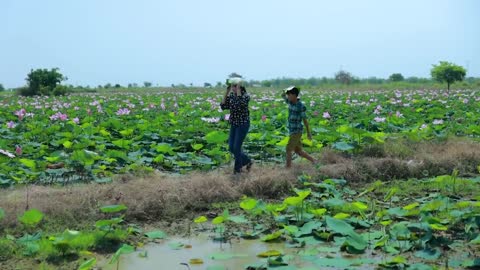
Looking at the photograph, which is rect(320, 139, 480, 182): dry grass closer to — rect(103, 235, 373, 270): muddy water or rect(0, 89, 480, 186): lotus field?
rect(0, 89, 480, 186): lotus field

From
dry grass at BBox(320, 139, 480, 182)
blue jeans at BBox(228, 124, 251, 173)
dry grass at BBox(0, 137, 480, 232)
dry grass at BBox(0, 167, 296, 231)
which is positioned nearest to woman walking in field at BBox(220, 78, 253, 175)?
blue jeans at BBox(228, 124, 251, 173)

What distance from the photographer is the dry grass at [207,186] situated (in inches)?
193

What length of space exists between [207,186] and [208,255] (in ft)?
5.64

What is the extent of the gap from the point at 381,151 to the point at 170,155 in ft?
9.87

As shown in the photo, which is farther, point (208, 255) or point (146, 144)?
point (146, 144)

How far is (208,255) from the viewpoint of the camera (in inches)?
154

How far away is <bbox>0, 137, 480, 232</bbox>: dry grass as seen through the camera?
16.1 ft

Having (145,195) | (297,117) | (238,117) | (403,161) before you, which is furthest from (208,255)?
(403,161)

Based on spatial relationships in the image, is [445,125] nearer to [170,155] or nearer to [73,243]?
[170,155]

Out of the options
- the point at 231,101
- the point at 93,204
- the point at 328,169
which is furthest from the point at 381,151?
the point at 93,204

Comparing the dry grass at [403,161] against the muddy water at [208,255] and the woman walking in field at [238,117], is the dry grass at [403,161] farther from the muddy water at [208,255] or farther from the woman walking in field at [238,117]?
the muddy water at [208,255]

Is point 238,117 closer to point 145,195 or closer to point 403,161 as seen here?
point 145,195

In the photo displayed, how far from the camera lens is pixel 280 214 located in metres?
4.94

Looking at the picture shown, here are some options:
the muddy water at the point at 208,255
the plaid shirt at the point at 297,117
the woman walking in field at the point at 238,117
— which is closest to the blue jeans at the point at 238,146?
the woman walking in field at the point at 238,117
